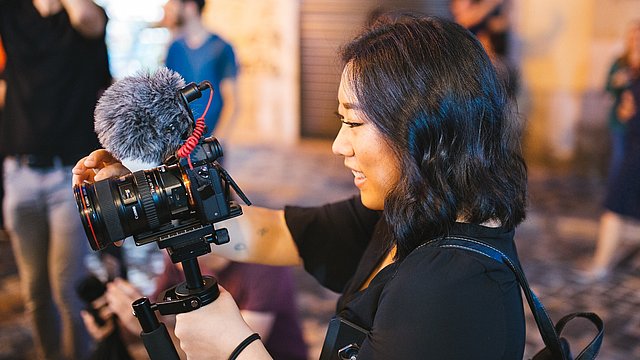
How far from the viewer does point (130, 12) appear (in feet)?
21.4

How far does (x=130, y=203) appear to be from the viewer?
110 centimetres

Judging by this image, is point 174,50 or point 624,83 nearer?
point 174,50

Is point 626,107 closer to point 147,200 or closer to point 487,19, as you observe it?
point 487,19

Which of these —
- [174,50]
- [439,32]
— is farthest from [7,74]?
[439,32]

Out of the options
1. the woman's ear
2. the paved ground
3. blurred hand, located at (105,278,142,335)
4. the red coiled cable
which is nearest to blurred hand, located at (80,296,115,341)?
blurred hand, located at (105,278,142,335)

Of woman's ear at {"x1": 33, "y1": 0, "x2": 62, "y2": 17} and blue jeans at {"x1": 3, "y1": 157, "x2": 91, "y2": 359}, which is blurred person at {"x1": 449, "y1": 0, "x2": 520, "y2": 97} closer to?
woman's ear at {"x1": 33, "y1": 0, "x2": 62, "y2": 17}

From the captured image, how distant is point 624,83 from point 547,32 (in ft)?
7.11

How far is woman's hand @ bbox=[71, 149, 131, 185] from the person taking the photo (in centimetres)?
125

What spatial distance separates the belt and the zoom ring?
1.53 m

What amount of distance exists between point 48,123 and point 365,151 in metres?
1.76

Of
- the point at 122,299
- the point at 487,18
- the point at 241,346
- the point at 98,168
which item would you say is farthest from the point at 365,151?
the point at 487,18

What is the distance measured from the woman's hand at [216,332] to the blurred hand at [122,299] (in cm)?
45

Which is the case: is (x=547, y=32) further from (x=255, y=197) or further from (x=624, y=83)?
(x=255, y=197)

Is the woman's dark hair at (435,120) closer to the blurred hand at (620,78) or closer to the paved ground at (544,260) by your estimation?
the paved ground at (544,260)
